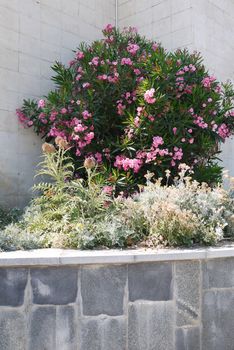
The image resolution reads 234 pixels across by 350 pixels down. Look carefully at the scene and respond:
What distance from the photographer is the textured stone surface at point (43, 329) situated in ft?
7.89

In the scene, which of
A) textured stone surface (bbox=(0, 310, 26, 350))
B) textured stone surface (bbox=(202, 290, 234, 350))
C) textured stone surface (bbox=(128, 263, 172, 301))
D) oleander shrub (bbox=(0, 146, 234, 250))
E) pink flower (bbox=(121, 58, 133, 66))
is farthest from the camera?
pink flower (bbox=(121, 58, 133, 66))

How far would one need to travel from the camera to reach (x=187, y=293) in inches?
101

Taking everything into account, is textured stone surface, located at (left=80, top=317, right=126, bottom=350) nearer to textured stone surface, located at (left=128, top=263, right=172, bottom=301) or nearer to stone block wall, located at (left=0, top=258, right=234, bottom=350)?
stone block wall, located at (left=0, top=258, right=234, bottom=350)

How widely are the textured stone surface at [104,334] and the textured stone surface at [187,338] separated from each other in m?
0.37

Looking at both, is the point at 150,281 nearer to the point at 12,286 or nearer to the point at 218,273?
the point at 218,273

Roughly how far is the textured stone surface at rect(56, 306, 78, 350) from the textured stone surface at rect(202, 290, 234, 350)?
0.88 m

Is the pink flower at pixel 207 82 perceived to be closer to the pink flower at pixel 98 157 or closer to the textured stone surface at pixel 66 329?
the pink flower at pixel 98 157

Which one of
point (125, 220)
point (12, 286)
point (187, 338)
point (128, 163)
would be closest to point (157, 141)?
point (128, 163)

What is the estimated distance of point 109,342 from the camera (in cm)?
244

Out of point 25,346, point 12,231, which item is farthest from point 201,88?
point 25,346

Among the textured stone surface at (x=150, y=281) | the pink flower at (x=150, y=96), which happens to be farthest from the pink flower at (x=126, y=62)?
the textured stone surface at (x=150, y=281)

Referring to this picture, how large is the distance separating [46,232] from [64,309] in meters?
0.85

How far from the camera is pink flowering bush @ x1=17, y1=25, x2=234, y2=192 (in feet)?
13.2

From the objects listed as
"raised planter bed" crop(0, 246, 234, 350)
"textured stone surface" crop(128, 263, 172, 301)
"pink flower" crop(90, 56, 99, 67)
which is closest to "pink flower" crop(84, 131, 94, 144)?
"pink flower" crop(90, 56, 99, 67)
